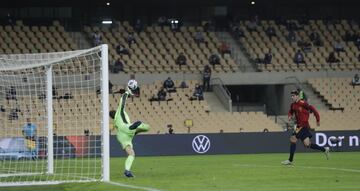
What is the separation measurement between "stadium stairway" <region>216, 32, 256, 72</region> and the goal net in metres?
19.6

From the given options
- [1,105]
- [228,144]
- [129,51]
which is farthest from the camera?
[129,51]

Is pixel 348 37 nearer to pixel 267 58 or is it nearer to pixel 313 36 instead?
pixel 313 36

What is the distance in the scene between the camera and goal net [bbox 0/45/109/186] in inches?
802

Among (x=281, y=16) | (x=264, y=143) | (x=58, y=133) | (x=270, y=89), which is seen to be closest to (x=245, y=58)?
(x=270, y=89)

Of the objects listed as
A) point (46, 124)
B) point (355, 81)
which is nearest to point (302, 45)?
point (355, 81)

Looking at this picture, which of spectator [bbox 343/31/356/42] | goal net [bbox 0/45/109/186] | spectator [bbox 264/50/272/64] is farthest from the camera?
spectator [bbox 343/31/356/42]

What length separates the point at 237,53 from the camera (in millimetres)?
52500

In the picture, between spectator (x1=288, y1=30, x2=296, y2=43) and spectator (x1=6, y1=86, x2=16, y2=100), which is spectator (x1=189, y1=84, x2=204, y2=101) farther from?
spectator (x1=6, y1=86, x2=16, y2=100)

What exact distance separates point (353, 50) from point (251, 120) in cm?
1094

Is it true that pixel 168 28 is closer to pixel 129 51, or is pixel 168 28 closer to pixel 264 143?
pixel 129 51

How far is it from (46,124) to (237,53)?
30018 mm

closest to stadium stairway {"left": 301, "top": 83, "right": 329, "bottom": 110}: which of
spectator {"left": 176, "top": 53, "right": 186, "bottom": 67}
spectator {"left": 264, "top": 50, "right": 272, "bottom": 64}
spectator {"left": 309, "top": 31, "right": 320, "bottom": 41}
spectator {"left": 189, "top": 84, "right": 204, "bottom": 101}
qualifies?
spectator {"left": 264, "top": 50, "right": 272, "bottom": 64}

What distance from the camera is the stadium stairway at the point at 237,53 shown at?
2025 inches

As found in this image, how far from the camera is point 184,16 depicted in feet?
182
